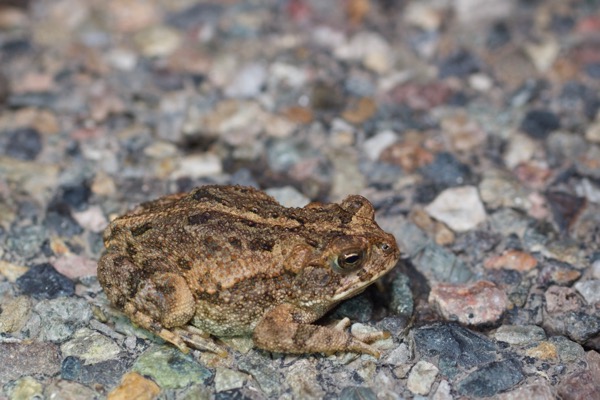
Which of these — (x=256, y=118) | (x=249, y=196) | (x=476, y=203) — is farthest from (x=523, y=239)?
(x=256, y=118)

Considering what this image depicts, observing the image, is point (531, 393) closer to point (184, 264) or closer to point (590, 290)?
point (590, 290)

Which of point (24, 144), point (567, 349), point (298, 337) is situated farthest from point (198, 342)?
point (24, 144)

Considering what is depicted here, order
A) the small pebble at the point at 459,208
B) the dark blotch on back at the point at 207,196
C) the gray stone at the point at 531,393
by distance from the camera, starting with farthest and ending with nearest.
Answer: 1. the small pebble at the point at 459,208
2. the dark blotch on back at the point at 207,196
3. the gray stone at the point at 531,393

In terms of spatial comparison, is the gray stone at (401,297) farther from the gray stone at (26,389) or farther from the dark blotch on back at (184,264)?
the gray stone at (26,389)

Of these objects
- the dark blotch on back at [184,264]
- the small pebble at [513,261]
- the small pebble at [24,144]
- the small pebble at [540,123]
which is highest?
the dark blotch on back at [184,264]

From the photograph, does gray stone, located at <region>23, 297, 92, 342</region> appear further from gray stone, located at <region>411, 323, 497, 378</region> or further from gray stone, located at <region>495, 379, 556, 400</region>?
gray stone, located at <region>495, 379, 556, 400</region>

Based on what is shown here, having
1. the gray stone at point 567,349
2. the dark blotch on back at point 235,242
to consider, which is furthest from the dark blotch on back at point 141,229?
the gray stone at point 567,349

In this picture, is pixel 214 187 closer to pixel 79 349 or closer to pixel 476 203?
pixel 79 349
